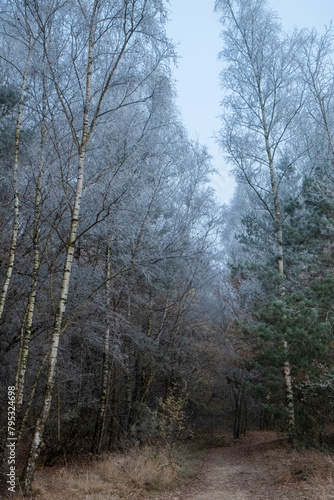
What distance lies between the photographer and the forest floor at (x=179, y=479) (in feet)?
19.8

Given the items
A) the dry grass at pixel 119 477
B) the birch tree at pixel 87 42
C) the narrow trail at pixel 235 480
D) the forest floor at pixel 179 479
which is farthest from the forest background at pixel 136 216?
the narrow trail at pixel 235 480

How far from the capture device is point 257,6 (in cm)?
1112

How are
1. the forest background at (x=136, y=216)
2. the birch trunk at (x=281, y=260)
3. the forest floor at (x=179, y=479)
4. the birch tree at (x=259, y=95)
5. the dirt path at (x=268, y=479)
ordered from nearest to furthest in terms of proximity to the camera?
the forest floor at (x=179, y=479) → the dirt path at (x=268, y=479) → the forest background at (x=136, y=216) → the birch trunk at (x=281, y=260) → the birch tree at (x=259, y=95)

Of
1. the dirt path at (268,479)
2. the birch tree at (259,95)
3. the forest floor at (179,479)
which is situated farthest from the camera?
the birch tree at (259,95)

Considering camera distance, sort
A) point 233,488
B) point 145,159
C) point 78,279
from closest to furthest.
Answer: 1. point 233,488
2. point 78,279
3. point 145,159

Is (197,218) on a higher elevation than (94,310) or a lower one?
higher

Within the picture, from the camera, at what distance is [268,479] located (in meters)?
7.68

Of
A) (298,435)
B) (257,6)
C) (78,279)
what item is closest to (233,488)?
(298,435)

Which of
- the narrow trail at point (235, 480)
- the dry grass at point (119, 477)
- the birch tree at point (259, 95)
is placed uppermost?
the birch tree at point (259, 95)

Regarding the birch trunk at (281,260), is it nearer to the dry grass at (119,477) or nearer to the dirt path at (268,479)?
the dirt path at (268,479)

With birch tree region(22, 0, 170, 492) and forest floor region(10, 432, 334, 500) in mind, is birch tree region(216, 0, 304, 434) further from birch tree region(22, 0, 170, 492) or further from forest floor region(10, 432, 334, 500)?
forest floor region(10, 432, 334, 500)

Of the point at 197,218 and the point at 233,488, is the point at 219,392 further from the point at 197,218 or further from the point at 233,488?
the point at 233,488

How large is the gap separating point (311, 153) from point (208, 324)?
8206mm

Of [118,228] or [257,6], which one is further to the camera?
[257,6]
